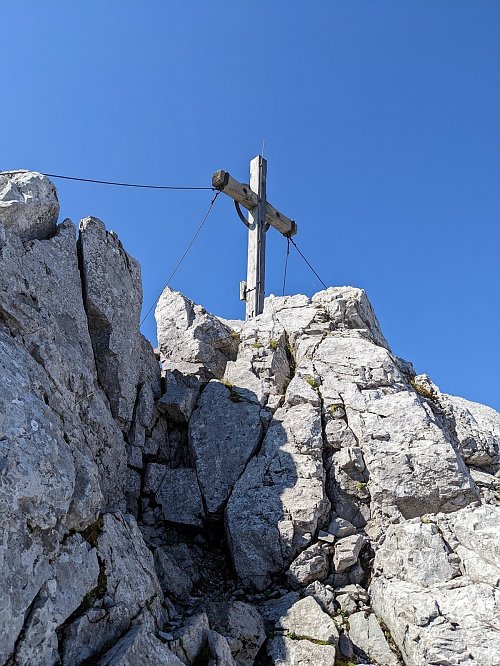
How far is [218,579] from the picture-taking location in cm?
1468

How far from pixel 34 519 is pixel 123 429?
22.8 ft

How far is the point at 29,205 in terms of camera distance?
1532 centimetres

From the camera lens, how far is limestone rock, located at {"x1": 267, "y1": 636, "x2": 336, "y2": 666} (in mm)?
11648

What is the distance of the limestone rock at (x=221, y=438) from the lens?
1611 centimetres

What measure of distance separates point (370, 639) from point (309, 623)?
4.61 ft

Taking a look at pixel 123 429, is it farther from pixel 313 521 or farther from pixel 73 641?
pixel 73 641

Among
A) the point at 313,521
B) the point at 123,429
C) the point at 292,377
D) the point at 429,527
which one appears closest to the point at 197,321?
the point at 292,377

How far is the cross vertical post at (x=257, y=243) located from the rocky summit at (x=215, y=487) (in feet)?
8.58

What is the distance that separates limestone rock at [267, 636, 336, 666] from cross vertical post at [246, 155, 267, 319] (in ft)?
44.2

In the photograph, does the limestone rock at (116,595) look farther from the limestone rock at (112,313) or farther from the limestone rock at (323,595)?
the limestone rock at (112,313)

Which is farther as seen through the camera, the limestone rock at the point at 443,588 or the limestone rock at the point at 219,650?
the limestone rock at the point at 443,588

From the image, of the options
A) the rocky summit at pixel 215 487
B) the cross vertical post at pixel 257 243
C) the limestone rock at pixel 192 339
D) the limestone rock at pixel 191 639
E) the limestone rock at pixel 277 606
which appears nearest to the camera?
the rocky summit at pixel 215 487

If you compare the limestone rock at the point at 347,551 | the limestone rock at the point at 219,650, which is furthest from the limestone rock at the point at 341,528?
the limestone rock at the point at 219,650

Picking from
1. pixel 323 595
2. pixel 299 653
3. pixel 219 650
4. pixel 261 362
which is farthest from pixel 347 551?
pixel 261 362
